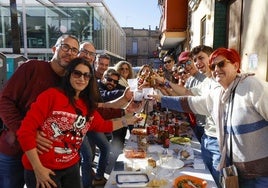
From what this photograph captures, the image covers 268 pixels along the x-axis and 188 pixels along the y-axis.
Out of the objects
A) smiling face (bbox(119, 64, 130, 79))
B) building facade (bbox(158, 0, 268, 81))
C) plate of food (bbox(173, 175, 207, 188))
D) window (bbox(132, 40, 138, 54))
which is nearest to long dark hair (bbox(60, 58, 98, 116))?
plate of food (bbox(173, 175, 207, 188))

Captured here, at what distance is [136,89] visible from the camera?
376cm

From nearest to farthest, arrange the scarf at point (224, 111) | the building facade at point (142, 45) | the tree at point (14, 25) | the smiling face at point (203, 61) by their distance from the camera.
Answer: the scarf at point (224, 111) < the smiling face at point (203, 61) < the tree at point (14, 25) < the building facade at point (142, 45)

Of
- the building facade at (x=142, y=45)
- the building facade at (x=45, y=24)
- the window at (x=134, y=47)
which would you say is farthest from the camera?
the window at (x=134, y=47)

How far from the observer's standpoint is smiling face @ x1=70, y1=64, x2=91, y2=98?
2.42 m

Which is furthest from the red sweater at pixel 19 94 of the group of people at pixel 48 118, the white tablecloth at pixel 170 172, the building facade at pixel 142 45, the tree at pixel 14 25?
the building facade at pixel 142 45

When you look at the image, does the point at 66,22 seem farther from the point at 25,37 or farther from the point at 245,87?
the point at 245,87

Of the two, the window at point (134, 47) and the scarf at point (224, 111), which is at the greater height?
the window at point (134, 47)

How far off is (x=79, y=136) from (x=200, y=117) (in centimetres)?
240

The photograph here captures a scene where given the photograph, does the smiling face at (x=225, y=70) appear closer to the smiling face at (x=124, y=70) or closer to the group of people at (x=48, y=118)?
the group of people at (x=48, y=118)

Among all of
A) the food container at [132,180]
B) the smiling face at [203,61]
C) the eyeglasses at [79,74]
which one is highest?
the smiling face at [203,61]

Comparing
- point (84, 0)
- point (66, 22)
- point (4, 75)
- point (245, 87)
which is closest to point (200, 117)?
point (245, 87)

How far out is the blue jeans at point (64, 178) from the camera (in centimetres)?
233

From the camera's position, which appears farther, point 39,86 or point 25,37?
point 25,37

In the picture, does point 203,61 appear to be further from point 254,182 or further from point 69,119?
point 69,119
